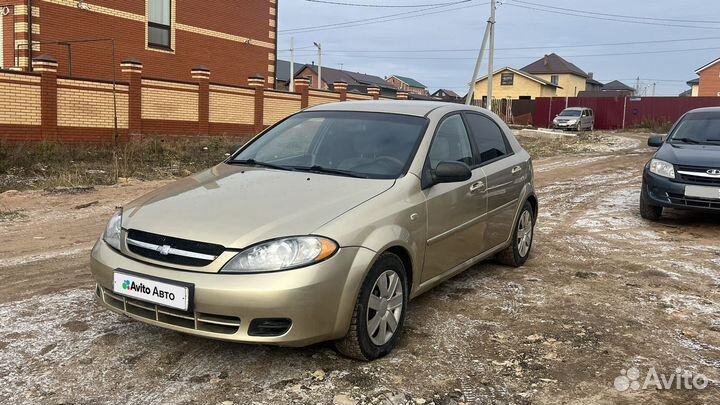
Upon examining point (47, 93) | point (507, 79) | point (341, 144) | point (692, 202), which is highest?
point (507, 79)

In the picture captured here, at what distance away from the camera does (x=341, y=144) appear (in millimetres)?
4363

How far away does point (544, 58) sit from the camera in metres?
71.2

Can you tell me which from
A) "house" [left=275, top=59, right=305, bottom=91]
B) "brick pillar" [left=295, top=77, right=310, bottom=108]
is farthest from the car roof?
"house" [left=275, top=59, right=305, bottom=91]

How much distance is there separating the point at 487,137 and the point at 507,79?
61.7 m

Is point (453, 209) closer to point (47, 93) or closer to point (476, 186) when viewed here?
point (476, 186)

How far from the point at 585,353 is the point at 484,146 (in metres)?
1.97

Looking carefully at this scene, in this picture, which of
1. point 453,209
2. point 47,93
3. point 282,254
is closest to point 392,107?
point 453,209

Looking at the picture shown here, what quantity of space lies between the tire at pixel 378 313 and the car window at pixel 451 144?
0.91 meters

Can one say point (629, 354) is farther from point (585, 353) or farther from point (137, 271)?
point (137, 271)

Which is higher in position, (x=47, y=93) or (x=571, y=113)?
(x=571, y=113)

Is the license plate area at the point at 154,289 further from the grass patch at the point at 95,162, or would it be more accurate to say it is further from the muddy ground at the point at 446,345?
the grass patch at the point at 95,162

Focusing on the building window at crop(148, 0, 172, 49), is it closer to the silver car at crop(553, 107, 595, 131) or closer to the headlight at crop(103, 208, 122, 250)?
the headlight at crop(103, 208, 122, 250)

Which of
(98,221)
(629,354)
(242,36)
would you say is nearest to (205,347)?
(629,354)

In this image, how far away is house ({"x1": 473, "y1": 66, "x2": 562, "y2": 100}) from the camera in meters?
61.7
